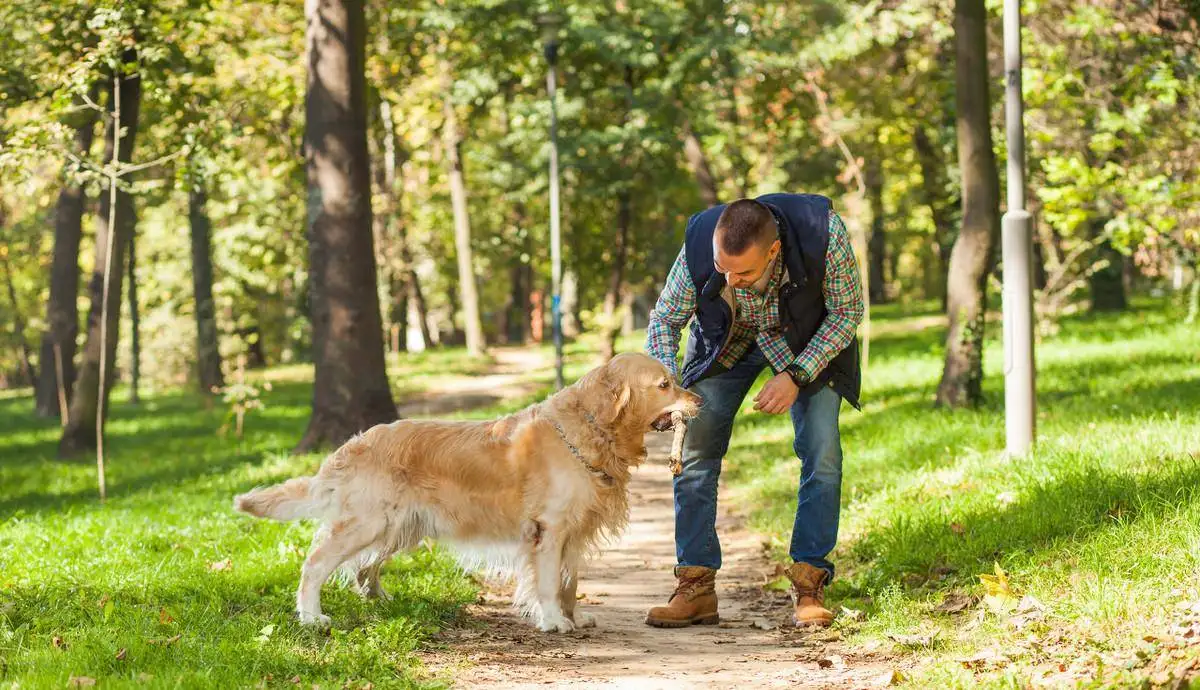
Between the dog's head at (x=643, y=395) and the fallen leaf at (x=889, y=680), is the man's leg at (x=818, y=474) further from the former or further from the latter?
the fallen leaf at (x=889, y=680)

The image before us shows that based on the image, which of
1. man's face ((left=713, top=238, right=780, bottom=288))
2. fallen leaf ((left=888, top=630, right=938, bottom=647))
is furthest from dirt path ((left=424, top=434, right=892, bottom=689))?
man's face ((left=713, top=238, right=780, bottom=288))

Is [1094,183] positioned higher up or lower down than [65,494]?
A: higher up

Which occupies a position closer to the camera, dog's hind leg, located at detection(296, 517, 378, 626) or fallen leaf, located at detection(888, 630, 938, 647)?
fallen leaf, located at detection(888, 630, 938, 647)

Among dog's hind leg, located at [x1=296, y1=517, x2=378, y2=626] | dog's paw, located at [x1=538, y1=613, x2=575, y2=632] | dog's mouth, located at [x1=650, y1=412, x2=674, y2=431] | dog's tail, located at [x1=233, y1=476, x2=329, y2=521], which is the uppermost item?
dog's mouth, located at [x1=650, y1=412, x2=674, y2=431]

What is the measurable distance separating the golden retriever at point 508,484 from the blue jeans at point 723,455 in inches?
7.7

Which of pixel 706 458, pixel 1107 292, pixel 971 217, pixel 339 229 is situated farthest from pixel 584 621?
pixel 1107 292

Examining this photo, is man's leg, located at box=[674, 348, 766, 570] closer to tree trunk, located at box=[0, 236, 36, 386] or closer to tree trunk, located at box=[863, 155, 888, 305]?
tree trunk, located at box=[863, 155, 888, 305]

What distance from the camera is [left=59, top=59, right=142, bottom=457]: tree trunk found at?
1406 centimetres

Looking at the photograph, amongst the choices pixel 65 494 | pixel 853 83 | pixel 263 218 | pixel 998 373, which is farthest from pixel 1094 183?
pixel 263 218

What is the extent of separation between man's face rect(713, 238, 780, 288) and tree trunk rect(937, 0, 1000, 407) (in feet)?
21.6

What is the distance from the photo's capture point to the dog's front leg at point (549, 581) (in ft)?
18.8

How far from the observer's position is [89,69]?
11.8m

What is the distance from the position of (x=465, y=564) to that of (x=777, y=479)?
178 inches

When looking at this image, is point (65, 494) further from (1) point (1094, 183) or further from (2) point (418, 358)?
(2) point (418, 358)
